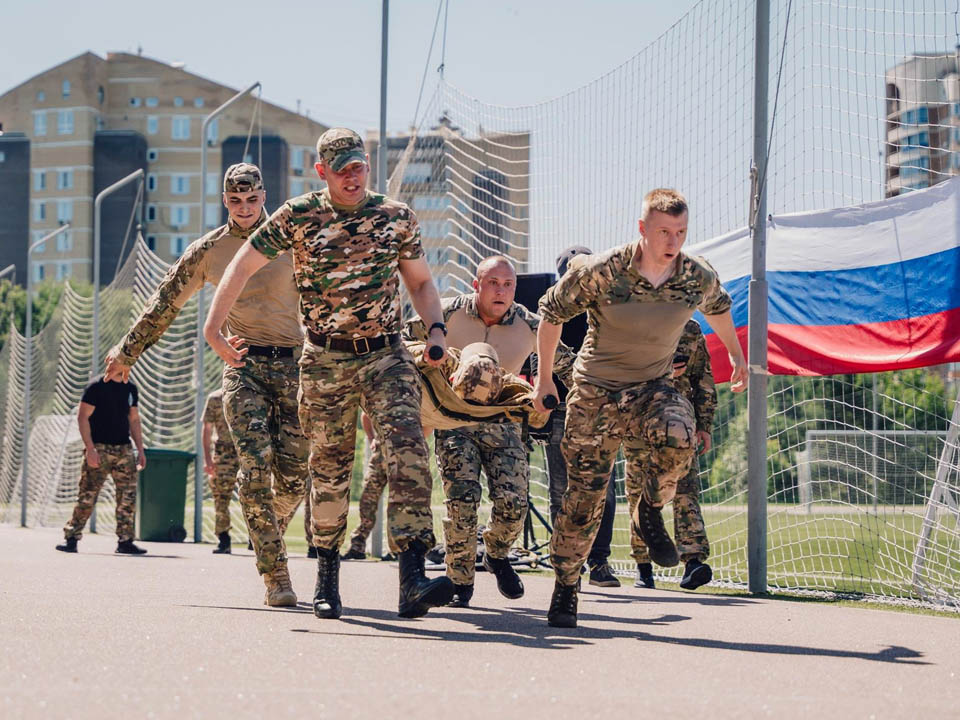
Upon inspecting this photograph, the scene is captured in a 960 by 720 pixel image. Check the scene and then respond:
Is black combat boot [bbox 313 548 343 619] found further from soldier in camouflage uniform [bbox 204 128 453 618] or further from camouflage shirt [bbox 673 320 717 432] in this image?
camouflage shirt [bbox 673 320 717 432]

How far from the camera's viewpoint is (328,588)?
7.14 m

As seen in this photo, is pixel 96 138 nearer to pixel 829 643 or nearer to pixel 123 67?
pixel 123 67

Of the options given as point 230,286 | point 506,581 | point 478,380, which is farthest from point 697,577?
point 230,286

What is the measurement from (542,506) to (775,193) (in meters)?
6.99

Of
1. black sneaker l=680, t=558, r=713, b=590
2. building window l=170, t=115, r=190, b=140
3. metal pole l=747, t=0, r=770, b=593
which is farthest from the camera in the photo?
building window l=170, t=115, r=190, b=140

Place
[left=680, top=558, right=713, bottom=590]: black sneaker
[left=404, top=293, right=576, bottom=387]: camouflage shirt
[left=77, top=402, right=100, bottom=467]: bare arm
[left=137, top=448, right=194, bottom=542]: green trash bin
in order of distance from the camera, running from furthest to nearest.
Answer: [left=137, top=448, right=194, bottom=542]: green trash bin → [left=77, top=402, right=100, bottom=467]: bare arm → [left=680, top=558, right=713, bottom=590]: black sneaker → [left=404, top=293, right=576, bottom=387]: camouflage shirt

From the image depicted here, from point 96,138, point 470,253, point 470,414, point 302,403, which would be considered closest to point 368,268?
point 302,403

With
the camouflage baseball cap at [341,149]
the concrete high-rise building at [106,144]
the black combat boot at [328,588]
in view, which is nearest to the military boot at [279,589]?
the black combat boot at [328,588]

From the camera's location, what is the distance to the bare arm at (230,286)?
7.16 meters

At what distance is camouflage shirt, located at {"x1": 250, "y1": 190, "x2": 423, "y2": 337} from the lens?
690 centimetres

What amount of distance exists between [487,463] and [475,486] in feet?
0.61

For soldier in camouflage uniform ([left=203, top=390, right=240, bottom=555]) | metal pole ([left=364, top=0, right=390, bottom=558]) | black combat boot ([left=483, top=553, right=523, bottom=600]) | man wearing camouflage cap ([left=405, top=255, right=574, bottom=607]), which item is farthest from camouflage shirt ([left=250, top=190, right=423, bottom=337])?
soldier in camouflage uniform ([left=203, top=390, right=240, bottom=555])

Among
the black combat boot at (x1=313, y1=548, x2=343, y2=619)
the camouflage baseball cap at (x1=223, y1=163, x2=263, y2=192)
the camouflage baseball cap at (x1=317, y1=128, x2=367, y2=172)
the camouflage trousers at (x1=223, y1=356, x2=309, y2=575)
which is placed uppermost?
the camouflage baseball cap at (x1=223, y1=163, x2=263, y2=192)

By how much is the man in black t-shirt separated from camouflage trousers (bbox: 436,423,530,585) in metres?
7.56
